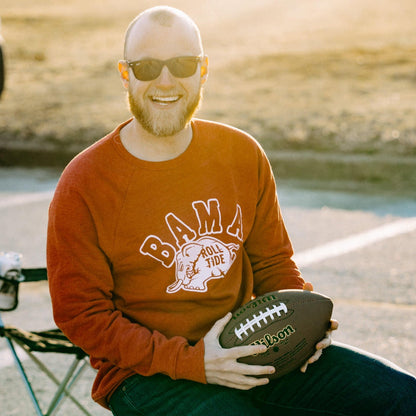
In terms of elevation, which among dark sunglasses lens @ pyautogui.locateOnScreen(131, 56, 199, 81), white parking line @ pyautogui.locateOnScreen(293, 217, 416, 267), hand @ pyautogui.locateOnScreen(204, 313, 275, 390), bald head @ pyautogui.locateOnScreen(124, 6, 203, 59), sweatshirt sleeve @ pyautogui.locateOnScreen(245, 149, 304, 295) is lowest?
white parking line @ pyautogui.locateOnScreen(293, 217, 416, 267)

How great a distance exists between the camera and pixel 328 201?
7164 mm

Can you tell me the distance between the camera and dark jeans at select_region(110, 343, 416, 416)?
2.49 meters

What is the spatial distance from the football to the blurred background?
510 cm

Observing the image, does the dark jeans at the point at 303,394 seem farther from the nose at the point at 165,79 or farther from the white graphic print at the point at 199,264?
the nose at the point at 165,79

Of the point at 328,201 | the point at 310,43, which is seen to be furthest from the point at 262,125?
the point at 310,43

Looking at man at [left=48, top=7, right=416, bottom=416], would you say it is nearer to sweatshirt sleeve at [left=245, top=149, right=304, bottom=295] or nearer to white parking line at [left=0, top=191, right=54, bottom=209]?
sweatshirt sleeve at [left=245, top=149, right=304, bottom=295]

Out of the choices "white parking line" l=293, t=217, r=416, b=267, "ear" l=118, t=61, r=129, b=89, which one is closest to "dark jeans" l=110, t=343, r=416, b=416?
"ear" l=118, t=61, r=129, b=89

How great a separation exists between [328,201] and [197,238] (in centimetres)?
460

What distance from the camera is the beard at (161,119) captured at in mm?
2738

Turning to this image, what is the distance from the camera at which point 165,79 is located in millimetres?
2736

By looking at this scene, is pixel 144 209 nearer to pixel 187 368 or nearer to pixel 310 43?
pixel 187 368

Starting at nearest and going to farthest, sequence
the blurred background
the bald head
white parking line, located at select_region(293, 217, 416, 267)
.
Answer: the bald head
white parking line, located at select_region(293, 217, 416, 267)
the blurred background

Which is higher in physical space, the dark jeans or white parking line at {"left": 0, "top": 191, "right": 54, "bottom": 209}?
the dark jeans

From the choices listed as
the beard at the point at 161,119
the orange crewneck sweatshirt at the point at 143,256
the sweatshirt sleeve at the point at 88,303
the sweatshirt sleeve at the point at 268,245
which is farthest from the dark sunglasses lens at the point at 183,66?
the sweatshirt sleeve at the point at 88,303
